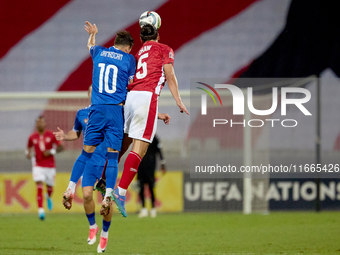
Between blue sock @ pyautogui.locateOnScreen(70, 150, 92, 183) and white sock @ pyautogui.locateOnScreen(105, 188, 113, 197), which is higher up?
blue sock @ pyautogui.locateOnScreen(70, 150, 92, 183)

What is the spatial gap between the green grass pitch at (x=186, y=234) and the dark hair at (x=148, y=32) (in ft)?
8.53

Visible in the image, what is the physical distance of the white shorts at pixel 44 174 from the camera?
36.7 feet

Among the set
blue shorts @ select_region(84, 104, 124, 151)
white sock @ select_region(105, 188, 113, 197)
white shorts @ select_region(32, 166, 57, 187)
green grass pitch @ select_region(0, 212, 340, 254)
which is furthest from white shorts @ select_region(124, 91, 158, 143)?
white shorts @ select_region(32, 166, 57, 187)

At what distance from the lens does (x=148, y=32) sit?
5.70 metres

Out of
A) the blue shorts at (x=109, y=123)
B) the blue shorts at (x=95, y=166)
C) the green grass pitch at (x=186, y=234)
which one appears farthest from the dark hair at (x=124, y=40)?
the green grass pitch at (x=186, y=234)

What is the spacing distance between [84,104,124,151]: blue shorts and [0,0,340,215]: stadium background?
285 inches

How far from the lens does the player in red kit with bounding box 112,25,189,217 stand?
18.0 feet

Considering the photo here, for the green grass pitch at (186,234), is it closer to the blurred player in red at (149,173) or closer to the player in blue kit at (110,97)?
the blurred player in red at (149,173)

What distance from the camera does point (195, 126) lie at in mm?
13180

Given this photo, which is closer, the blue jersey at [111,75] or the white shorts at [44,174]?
the blue jersey at [111,75]

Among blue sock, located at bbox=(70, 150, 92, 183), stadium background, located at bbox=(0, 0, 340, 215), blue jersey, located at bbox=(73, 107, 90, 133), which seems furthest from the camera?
stadium background, located at bbox=(0, 0, 340, 215)

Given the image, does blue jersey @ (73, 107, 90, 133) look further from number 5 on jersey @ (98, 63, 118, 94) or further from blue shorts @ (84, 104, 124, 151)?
number 5 on jersey @ (98, 63, 118, 94)

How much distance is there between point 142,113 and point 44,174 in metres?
6.40

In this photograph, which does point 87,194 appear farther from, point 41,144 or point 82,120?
point 41,144
